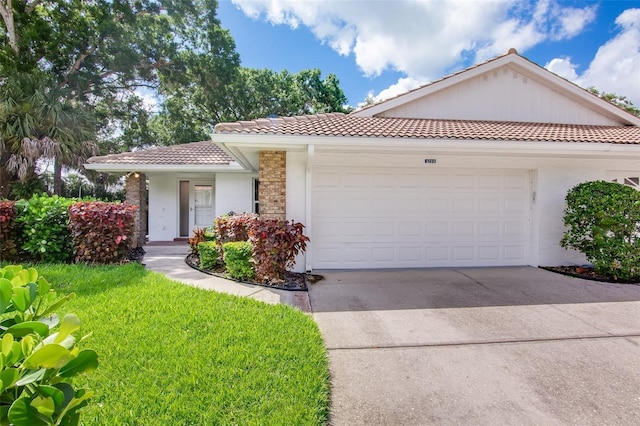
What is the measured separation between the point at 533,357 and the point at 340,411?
230 cm

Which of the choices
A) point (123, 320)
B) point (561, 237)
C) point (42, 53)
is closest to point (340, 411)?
point (123, 320)

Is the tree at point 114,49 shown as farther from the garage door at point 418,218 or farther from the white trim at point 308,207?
the garage door at point 418,218

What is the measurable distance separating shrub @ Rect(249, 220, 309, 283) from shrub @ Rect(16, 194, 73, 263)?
187 inches

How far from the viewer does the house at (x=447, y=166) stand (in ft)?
21.4

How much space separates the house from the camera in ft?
21.4

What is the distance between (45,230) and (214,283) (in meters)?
4.43

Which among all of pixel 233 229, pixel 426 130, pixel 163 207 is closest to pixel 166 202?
pixel 163 207

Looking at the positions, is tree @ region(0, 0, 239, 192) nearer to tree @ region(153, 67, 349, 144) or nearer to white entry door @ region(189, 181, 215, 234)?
tree @ region(153, 67, 349, 144)

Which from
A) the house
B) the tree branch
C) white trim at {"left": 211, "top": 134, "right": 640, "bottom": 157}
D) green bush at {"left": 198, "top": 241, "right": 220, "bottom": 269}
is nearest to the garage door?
the house

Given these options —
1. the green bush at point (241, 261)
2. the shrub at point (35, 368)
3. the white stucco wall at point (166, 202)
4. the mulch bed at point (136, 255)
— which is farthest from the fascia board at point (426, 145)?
the white stucco wall at point (166, 202)

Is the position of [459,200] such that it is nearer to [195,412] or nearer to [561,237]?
[561,237]

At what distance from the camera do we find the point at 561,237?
25.8 ft

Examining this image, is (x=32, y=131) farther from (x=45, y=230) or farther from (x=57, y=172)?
(x=45, y=230)

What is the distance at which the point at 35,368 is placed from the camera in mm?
1116
